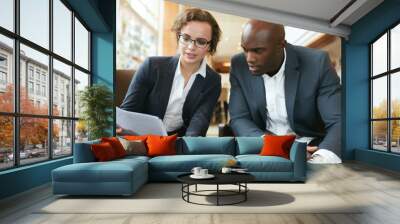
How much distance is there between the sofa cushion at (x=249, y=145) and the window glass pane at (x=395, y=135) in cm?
292

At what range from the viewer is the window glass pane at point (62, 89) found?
254 inches

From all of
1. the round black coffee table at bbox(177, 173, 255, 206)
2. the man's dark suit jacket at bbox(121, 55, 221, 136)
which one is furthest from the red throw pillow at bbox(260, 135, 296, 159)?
the man's dark suit jacket at bbox(121, 55, 221, 136)

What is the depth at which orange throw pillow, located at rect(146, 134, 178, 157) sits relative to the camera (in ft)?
21.4

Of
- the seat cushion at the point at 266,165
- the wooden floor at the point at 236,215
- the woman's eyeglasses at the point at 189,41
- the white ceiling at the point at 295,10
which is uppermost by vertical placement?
the white ceiling at the point at 295,10

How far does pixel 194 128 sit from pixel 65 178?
11.6 ft

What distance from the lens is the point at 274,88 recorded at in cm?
806

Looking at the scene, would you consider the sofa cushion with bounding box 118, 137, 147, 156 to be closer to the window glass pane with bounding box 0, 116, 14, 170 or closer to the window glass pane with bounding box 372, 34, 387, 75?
the window glass pane with bounding box 0, 116, 14, 170

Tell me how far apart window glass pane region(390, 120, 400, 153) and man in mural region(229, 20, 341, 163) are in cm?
143

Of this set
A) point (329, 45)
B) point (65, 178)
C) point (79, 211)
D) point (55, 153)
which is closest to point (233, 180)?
point (79, 211)

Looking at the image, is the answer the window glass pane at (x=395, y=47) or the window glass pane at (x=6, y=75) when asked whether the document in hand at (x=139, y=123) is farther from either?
the window glass pane at (x=395, y=47)

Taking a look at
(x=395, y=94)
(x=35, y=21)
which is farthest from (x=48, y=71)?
(x=395, y=94)

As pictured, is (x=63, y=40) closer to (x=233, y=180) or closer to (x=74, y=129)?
(x=74, y=129)

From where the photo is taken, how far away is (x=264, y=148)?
6.48 meters

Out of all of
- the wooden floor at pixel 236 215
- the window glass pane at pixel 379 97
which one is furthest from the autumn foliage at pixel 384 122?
the wooden floor at pixel 236 215
